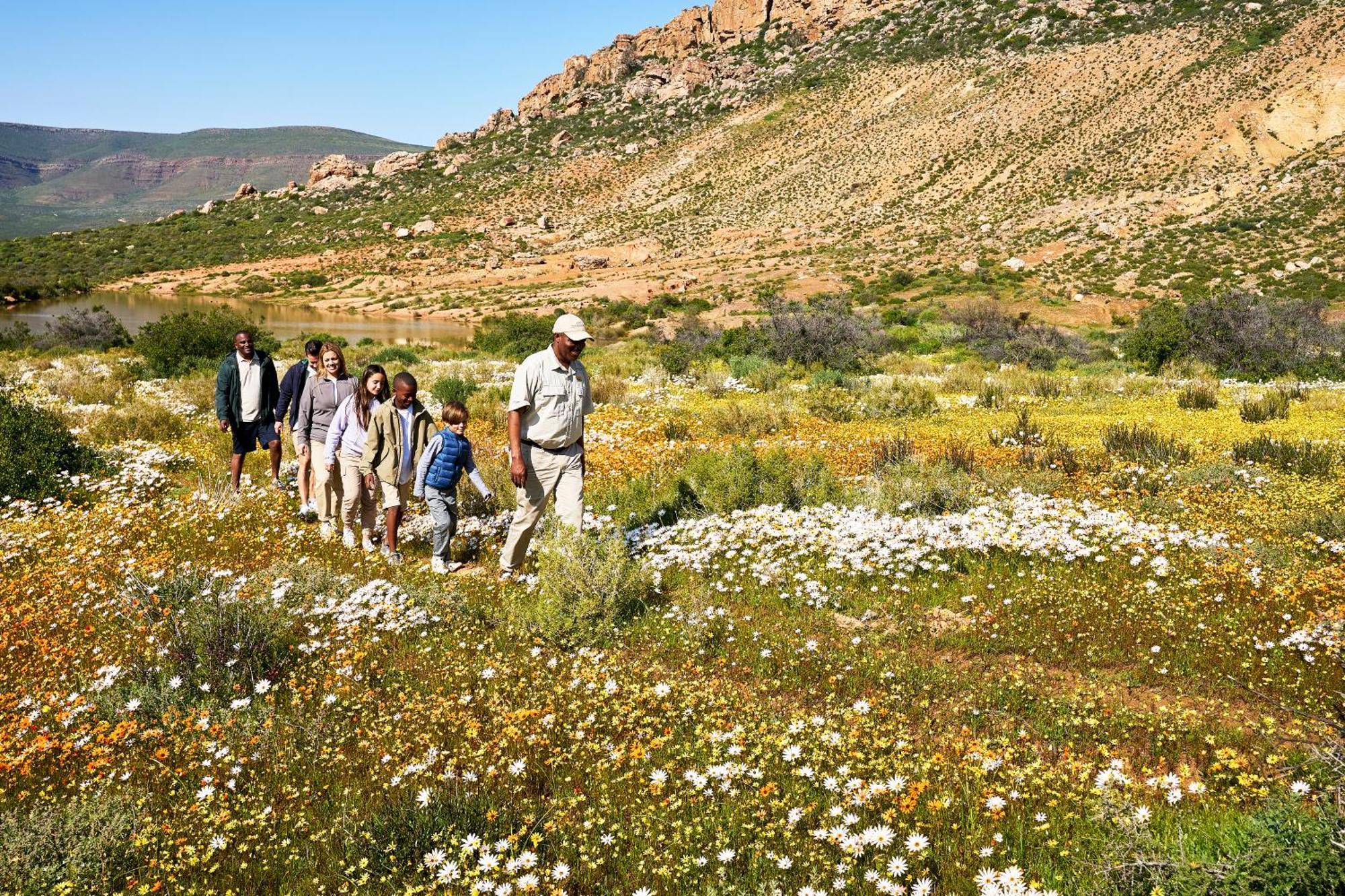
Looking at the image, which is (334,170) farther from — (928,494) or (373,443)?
(928,494)

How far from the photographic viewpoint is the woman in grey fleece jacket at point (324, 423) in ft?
27.2

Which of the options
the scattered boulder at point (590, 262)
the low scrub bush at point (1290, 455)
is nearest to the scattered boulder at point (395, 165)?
the scattered boulder at point (590, 262)

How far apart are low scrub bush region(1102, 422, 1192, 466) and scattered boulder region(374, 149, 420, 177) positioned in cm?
10584

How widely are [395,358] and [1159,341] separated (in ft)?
72.3

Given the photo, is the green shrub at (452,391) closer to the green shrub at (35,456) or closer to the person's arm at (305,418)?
the green shrub at (35,456)

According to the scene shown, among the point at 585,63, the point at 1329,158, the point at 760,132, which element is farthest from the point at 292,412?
the point at 585,63

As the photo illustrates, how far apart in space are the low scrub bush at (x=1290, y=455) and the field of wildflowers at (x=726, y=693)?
8 centimetres

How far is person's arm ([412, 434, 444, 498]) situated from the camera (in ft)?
23.8

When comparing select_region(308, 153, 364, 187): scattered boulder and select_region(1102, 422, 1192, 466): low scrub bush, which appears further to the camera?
select_region(308, 153, 364, 187): scattered boulder

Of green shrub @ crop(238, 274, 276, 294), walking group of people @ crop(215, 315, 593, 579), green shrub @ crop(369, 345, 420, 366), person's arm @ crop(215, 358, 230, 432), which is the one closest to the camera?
walking group of people @ crop(215, 315, 593, 579)

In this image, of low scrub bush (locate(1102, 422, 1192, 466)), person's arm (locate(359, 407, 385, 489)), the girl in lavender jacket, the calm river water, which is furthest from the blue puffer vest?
the calm river water

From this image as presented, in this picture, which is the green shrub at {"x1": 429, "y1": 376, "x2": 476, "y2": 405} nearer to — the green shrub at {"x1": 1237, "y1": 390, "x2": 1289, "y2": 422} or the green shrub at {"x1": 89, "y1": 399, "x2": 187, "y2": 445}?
the green shrub at {"x1": 89, "y1": 399, "x2": 187, "y2": 445}

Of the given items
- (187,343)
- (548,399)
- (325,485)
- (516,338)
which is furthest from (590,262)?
(548,399)

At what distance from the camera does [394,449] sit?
7.58 meters
